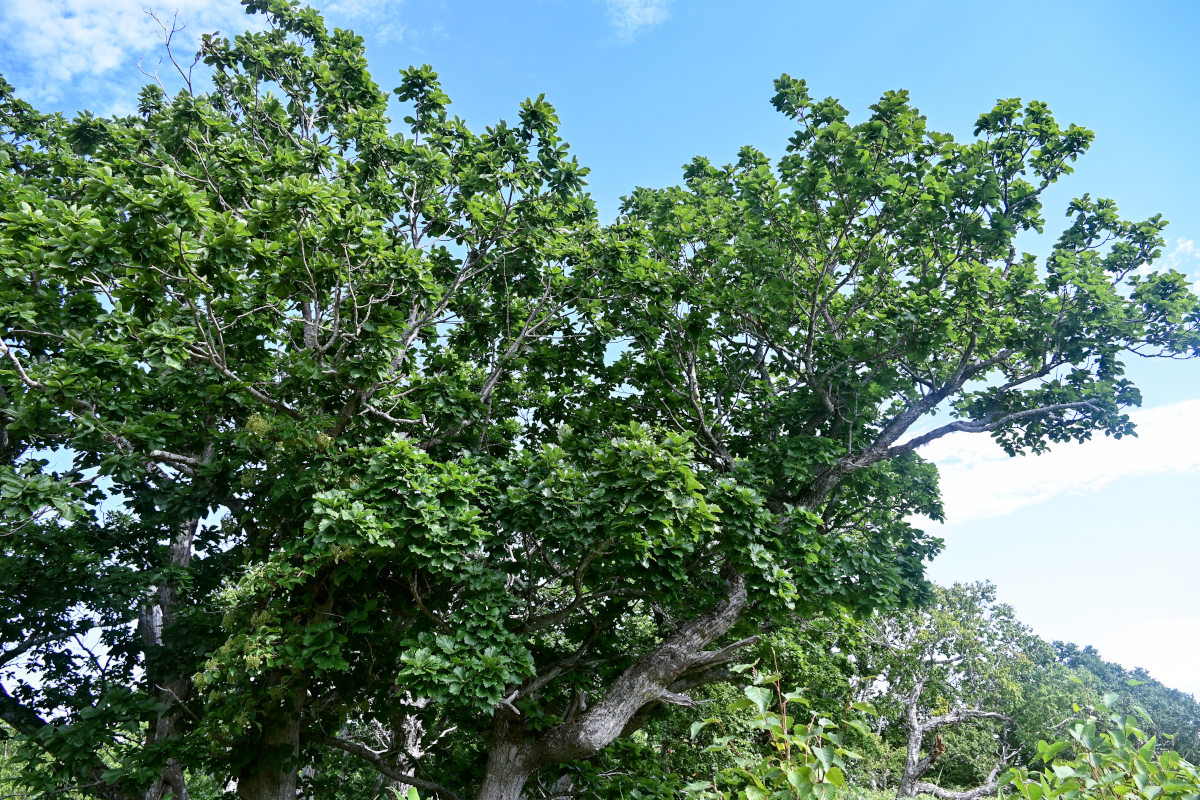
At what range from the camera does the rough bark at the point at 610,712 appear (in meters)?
9.45

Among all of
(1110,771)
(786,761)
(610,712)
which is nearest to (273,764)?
(610,712)

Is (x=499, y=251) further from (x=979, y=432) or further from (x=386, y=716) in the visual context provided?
(x=979, y=432)

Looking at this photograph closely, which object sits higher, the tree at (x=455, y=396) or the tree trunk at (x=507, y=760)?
the tree at (x=455, y=396)

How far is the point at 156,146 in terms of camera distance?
34.1 feet

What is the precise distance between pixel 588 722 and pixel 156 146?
10.3 metres

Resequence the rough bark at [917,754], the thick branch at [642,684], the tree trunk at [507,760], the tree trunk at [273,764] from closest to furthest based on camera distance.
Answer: the tree trunk at [273,764] → the thick branch at [642,684] → the tree trunk at [507,760] → the rough bark at [917,754]

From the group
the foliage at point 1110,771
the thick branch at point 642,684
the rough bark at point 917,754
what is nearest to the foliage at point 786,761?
the foliage at point 1110,771

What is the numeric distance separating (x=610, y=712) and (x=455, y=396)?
15.5 feet

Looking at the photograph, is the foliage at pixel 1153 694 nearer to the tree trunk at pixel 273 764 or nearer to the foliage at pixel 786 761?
the tree trunk at pixel 273 764

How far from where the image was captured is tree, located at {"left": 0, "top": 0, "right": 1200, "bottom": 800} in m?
7.71

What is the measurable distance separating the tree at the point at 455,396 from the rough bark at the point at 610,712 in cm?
4

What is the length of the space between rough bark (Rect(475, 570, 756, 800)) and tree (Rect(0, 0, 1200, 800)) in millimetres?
44

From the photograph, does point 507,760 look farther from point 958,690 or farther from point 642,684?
point 958,690

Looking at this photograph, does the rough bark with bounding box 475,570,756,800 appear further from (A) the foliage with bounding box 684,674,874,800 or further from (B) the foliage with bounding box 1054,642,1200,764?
(B) the foliage with bounding box 1054,642,1200,764
